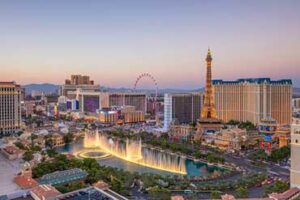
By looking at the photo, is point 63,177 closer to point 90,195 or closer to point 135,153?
point 90,195

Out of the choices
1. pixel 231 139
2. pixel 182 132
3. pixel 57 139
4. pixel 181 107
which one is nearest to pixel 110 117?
pixel 181 107

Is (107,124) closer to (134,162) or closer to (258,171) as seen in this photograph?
(134,162)

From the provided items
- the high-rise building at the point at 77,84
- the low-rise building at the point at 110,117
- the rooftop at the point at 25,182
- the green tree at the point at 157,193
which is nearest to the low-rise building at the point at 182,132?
the low-rise building at the point at 110,117

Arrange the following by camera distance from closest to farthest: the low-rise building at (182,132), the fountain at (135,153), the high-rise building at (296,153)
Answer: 1. the high-rise building at (296,153)
2. the fountain at (135,153)
3. the low-rise building at (182,132)

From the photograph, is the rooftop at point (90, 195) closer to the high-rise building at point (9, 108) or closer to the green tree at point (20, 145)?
the green tree at point (20, 145)

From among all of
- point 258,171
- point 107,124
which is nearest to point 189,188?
point 258,171
